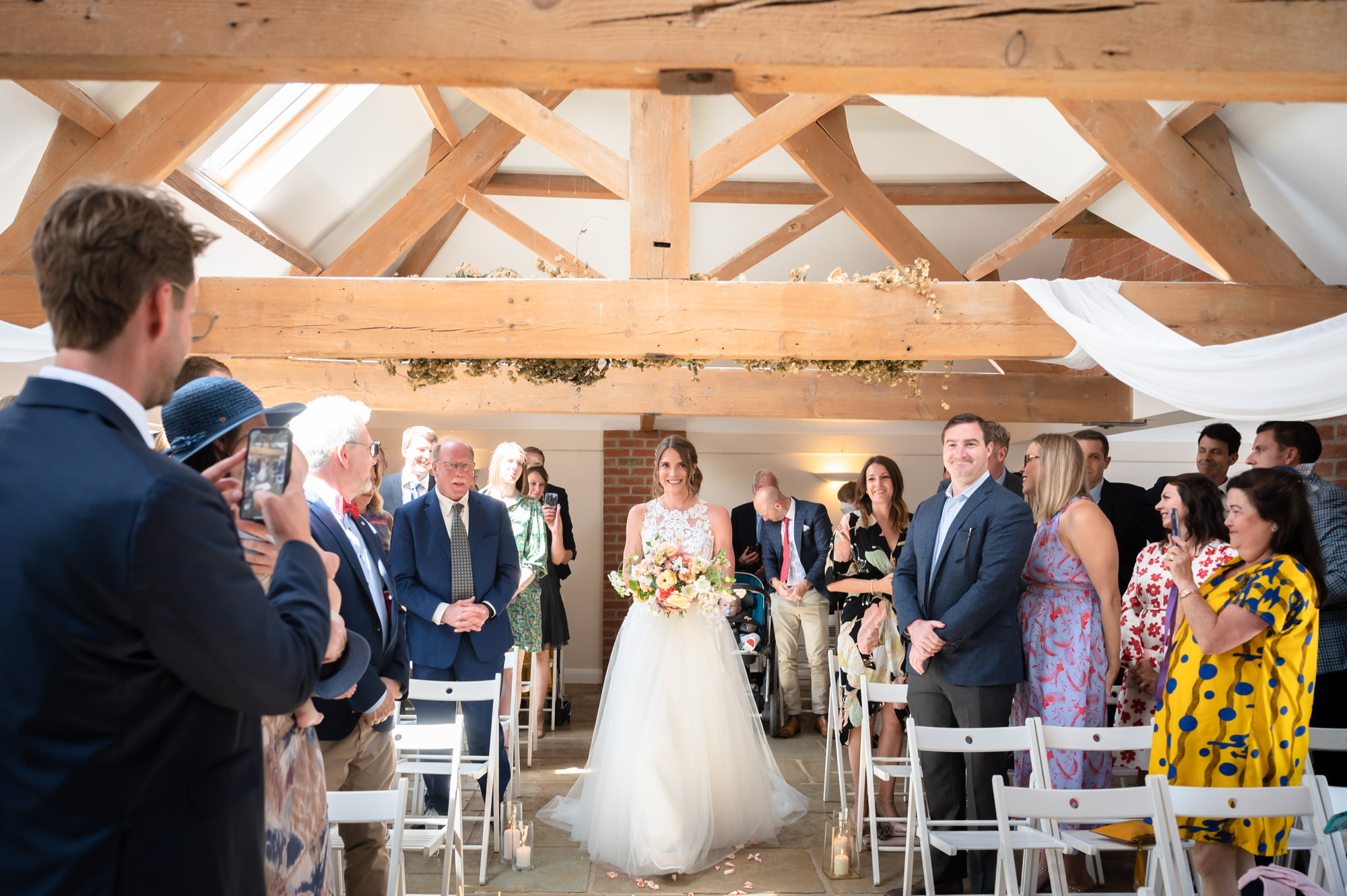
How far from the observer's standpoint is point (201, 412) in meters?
1.49

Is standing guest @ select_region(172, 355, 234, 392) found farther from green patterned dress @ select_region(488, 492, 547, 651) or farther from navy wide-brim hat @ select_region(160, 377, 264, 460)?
green patterned dress @ select_region(488, 492, 547, 651)

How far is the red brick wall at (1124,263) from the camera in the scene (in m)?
6.22

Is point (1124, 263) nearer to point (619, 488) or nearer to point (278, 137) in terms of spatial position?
point (619, 488)

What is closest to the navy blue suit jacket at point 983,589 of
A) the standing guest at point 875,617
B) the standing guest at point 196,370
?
the standing guest at point 875,617

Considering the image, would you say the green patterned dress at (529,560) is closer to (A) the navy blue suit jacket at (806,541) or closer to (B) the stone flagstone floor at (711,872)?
(B) the stone flagstone floor at (711,872)

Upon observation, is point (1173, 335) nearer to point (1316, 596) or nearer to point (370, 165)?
point (1316, 596)

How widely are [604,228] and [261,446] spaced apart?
22.5 ft

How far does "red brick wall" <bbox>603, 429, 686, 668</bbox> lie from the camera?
8.92 meters

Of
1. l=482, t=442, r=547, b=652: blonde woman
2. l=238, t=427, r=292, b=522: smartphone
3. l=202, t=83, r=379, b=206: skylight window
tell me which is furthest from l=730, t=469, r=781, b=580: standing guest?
l=238, t=427, r=292, b=522: smartphone

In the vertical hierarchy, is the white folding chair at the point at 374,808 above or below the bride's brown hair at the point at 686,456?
below

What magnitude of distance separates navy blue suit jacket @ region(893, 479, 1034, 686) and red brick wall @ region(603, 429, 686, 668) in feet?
18.6

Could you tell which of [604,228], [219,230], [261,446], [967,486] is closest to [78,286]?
[261,446]

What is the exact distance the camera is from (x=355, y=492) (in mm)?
2617

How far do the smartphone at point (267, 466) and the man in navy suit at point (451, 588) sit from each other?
259 centimetres
